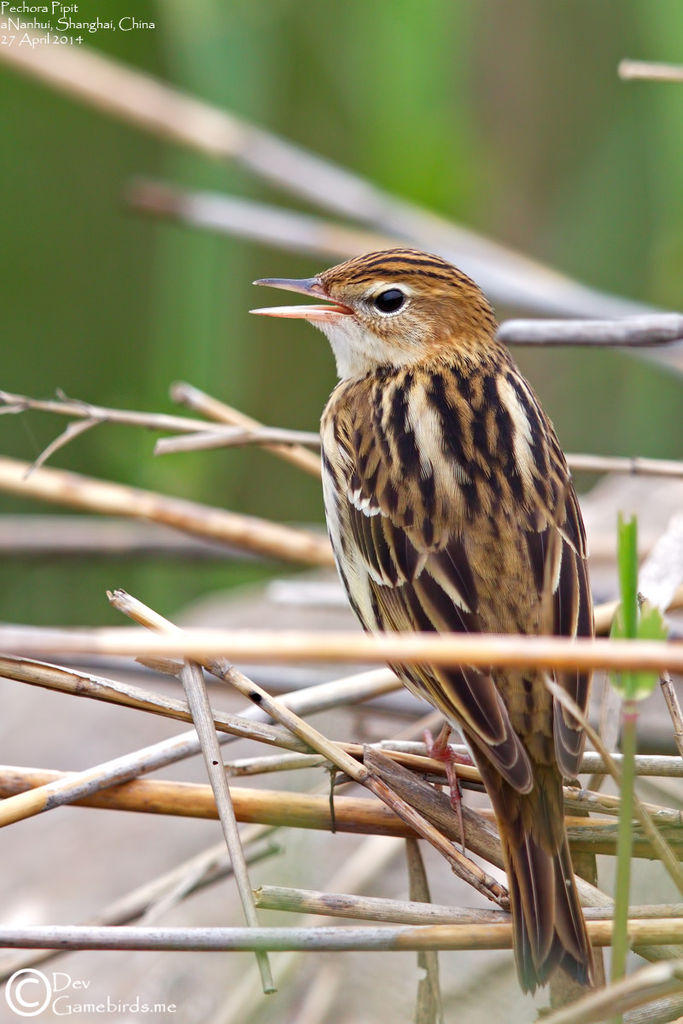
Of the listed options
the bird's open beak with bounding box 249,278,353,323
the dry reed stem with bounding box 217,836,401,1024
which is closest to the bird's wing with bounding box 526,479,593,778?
the dry reed stem with bounding box 217,836,401,1024

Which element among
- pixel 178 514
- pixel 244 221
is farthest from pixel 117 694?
pixel 244 221

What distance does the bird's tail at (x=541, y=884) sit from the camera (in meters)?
2.48

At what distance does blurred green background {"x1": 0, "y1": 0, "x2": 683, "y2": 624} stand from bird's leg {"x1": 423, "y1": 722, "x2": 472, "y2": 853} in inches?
102

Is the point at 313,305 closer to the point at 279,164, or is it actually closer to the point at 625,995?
the point at 279,164

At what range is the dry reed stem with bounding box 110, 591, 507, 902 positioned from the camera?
2.67 m

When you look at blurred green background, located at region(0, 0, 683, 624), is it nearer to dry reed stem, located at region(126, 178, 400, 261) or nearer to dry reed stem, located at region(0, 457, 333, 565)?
dry reed stem, located at region(126, 178, 400, 261)

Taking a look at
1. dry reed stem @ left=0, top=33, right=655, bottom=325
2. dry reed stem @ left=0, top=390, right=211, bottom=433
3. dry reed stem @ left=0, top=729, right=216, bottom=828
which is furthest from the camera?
dry reed stem @ left=0, top=33, right=655, bottom=325

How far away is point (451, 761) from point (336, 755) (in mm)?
405

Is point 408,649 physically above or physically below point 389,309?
below

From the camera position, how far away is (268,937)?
239 centimetres

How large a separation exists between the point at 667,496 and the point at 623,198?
6.77 ft

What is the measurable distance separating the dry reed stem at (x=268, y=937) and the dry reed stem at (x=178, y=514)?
1869 millimetres

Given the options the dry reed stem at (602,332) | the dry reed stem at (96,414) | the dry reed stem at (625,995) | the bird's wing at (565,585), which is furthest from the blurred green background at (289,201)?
the dry reed stem at (625,995)

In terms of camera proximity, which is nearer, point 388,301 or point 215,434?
point 215,434
